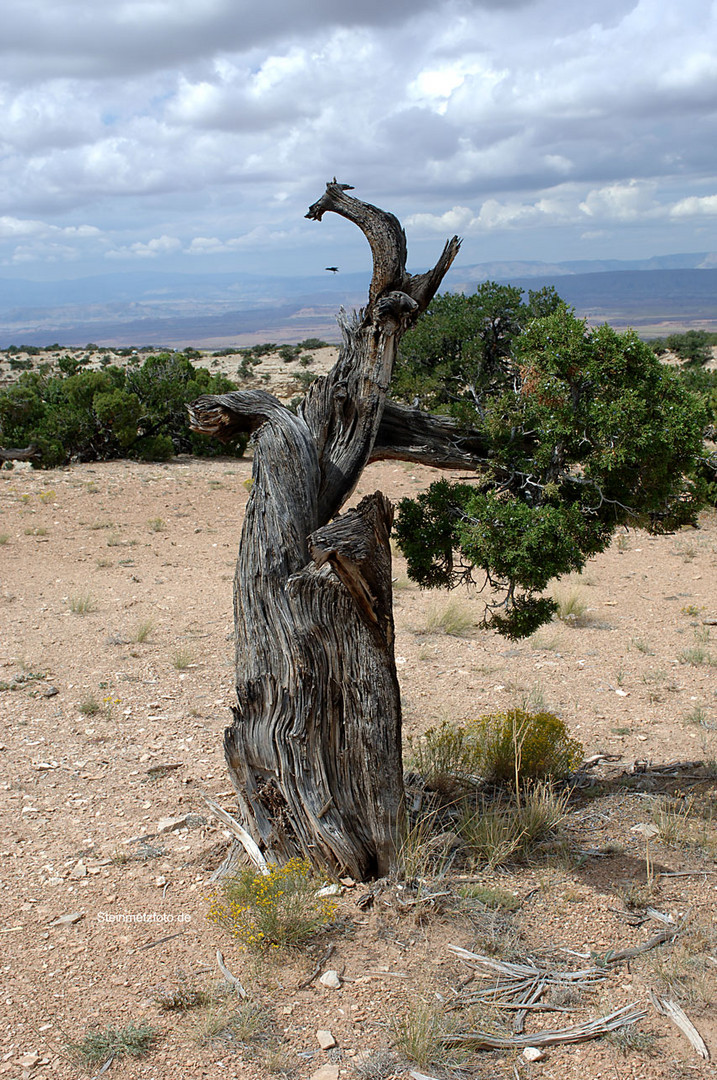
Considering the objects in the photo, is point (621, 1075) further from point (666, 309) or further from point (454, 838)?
point (666, 309)

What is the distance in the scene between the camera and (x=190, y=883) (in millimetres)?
5305

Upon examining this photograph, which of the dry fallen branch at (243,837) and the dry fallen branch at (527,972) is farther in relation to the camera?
the dry fallen branch at (243,837)

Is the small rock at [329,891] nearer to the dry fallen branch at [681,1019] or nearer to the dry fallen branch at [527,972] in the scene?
the dry fallen branch at [527,972]

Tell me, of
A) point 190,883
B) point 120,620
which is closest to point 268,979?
point 190,883

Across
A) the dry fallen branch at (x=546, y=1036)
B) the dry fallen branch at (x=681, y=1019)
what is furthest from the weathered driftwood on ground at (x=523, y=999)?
the dry fallen branch at (x=681, y=1019)

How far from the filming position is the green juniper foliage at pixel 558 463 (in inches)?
211

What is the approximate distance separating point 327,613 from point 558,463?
81.6 inches

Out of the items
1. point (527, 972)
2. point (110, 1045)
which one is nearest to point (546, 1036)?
point (527, 972)

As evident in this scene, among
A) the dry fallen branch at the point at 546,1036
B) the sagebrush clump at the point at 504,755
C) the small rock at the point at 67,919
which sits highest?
the sagebrush clump at the point at 504,755

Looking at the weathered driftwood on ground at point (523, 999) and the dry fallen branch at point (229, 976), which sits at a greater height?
the weathered driftwood on ground at point (523, 999)

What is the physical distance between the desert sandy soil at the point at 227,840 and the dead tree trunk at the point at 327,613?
58 cm

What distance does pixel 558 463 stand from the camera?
574cm

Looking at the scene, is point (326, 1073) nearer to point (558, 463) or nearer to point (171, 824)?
point (171, 824)

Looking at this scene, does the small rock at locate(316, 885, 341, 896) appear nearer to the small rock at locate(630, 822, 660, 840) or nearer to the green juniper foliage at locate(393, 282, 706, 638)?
the green juniper foliage at locate(393, 282, 706, 638)
